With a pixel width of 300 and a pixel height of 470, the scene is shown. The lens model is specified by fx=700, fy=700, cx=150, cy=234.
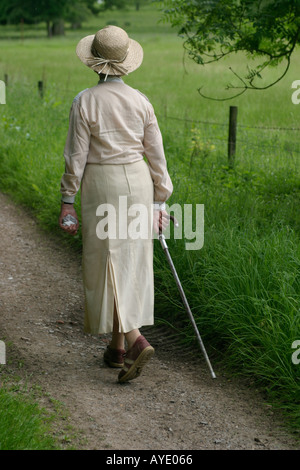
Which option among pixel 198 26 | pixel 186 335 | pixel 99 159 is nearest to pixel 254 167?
pixel 198 26

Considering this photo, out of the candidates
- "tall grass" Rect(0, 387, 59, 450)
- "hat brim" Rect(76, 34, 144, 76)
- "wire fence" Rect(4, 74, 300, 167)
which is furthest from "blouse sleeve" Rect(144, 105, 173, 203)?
"wire fence" Rect(4, 74, 300, 167)

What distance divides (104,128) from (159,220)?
69 centimetres

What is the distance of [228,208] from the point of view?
20.5 feet

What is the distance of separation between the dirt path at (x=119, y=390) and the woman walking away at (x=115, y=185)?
9.7 inches

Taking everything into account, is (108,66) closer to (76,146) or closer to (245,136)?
(76,146)

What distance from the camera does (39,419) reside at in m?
3.52

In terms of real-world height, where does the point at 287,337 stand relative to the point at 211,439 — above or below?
above

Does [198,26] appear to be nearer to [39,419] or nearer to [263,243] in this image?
[263,243]

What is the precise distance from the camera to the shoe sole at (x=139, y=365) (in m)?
4.05

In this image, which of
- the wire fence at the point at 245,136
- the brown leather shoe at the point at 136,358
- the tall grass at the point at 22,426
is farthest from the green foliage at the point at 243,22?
the tall grass at the point at 22,426

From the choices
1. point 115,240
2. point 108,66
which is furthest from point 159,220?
point 108,66

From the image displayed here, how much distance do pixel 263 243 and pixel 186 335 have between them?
34.9 inches

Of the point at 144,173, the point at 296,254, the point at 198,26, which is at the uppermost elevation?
the point at 198,26

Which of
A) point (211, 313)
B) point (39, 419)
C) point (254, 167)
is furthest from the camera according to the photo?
point (254, 167)
